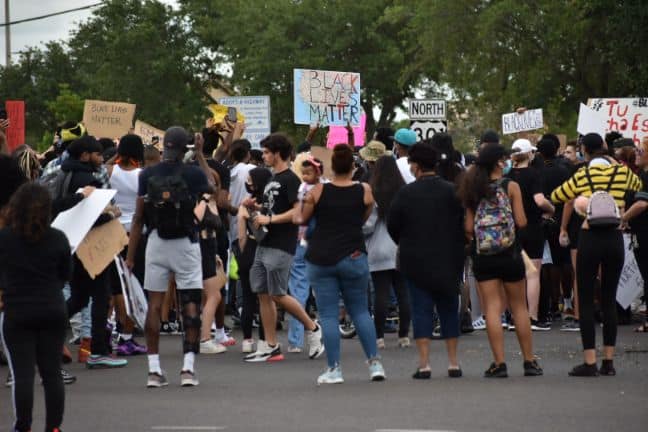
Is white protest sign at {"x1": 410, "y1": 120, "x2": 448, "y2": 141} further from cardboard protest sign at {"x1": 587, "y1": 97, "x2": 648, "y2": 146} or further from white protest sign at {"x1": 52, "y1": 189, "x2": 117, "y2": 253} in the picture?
white protest sign at {"x1": 52, "y1": 189, "x2": 117, "y2": 253}

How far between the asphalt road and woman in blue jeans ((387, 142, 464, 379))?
44 cm

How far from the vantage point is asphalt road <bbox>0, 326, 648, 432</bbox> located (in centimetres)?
1009

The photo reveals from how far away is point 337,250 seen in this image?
1221 cm

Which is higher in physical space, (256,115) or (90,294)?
(256,115)

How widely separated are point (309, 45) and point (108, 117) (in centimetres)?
4237

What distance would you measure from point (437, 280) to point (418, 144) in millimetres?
1114

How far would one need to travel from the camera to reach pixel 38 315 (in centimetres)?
928

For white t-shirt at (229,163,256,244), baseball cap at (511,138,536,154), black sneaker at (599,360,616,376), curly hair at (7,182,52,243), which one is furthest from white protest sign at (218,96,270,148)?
curly hair at (7,182,52,243)

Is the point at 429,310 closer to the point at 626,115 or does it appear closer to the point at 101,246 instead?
the point at 101,246

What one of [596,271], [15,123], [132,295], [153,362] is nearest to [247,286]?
[132,295]

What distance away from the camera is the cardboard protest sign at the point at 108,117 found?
22953mm

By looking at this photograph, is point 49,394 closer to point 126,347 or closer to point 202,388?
point 202,388

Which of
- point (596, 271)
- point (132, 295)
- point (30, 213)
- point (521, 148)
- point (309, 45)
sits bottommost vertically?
point (132, 295)

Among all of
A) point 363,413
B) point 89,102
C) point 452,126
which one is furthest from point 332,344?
point 452,126
